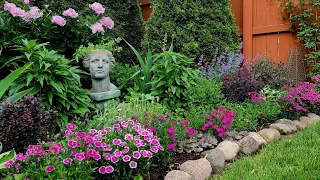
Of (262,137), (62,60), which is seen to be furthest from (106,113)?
(262,137)

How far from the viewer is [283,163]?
8.48 ft

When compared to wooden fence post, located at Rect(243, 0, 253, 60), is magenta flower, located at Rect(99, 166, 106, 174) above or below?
below

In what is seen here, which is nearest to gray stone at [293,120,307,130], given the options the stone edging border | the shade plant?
the stone edging border

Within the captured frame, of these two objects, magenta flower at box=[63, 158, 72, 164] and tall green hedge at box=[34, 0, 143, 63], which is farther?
tall green hedge at box=[34, 0, 143, 63]

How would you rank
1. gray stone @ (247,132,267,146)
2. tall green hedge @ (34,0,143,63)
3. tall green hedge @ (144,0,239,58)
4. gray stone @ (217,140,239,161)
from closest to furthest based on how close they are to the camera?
1. gray stone @ (217,140,239,161)
2. gray stone @ (247,132,267,146)
3. tall green hedge @ (144,0,239,58)
4. tall green hedge @ (34,0,143,63)

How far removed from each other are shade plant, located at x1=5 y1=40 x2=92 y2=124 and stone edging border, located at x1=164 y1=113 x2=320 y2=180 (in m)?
1.42

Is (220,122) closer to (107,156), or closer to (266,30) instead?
(107,156)

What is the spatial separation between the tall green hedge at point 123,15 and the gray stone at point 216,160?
11.3 ft

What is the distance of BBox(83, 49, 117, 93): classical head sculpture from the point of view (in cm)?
367

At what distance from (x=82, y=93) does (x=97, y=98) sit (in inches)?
7.9

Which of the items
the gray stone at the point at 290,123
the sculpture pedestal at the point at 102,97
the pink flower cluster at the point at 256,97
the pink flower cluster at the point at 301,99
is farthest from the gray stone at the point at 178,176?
the pink flower cluster at the point at 301,99

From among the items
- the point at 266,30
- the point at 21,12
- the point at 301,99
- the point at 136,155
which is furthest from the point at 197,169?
the point at 266,30

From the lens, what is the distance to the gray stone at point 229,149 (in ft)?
9.17

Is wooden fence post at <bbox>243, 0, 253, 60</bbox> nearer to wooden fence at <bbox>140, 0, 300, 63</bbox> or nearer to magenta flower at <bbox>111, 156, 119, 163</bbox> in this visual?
wooden fence at <bbox>140, 0, 300, 63</bbox>
